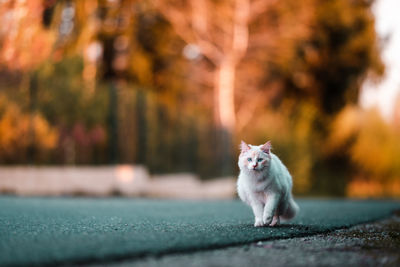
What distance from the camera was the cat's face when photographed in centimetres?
720

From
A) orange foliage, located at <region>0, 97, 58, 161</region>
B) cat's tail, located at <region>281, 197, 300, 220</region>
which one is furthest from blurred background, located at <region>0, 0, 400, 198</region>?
cat's tail, located at <region>281, 197, 300, 220</region>

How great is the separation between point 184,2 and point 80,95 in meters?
15.4

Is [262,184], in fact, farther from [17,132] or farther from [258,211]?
[17,132]

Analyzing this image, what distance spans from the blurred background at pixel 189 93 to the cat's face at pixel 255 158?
1018 centimetres

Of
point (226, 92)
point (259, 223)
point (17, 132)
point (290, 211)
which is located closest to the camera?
point (259, 223)

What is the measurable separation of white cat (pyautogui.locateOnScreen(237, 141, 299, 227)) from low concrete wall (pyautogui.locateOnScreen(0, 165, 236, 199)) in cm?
1007

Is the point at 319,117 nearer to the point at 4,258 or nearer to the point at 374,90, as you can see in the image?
the point at 374,90

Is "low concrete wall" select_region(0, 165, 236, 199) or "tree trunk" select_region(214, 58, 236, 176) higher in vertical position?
"tree trunk" select_region(214, 58, 236, 176)

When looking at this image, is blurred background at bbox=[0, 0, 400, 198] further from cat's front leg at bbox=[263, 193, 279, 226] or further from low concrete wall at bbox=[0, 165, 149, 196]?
cat's front leg at bbox=[263, 193, 279, 226]

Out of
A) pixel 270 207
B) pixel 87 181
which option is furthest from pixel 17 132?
pixel 270 207

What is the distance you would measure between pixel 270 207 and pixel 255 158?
0.55m

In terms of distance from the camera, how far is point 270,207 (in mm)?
7223

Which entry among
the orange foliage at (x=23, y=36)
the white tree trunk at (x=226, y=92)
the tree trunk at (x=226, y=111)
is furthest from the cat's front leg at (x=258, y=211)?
the white tree trunk at (x=226, y=92)

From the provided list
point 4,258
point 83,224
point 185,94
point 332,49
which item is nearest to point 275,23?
point 332,49
